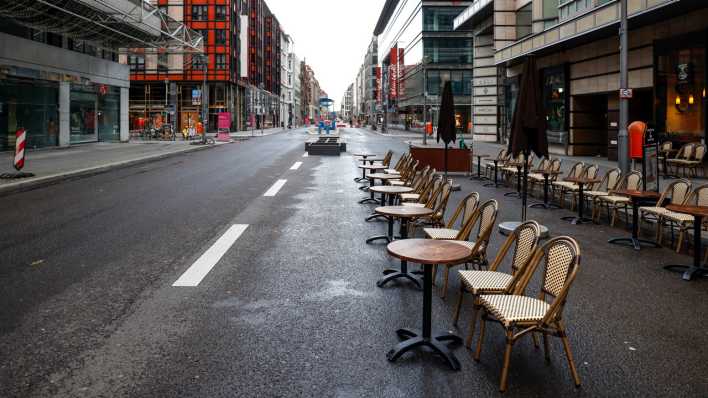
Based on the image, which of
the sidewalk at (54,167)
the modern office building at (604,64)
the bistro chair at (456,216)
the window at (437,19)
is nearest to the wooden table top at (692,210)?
the bistro chair at (456,216)

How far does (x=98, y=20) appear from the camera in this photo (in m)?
27.7

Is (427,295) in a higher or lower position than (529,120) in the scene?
lower

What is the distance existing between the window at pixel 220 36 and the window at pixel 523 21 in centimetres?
4568

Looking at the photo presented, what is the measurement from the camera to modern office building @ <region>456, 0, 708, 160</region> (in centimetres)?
1808

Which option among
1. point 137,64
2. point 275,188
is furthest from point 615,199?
point 137,64

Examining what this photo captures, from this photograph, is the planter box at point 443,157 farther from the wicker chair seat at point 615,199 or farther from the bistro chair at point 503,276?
the bistro chair at point 503,276

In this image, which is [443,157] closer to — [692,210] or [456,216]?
[692,210]

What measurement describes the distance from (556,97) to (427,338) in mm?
26755

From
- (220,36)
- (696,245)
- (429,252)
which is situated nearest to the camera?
(429,252)

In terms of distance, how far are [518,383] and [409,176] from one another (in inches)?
344

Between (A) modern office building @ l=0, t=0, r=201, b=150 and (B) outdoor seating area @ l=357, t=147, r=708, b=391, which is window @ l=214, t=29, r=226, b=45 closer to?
(A) modern office building @ l=0, t=0, r=201, b=150

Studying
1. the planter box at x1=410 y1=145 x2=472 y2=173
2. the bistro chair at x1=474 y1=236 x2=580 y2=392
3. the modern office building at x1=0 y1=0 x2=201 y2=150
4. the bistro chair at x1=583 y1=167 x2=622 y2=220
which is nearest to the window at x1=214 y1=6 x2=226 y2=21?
the modern office building at x1=0 y1=0 x2=201 y2=150

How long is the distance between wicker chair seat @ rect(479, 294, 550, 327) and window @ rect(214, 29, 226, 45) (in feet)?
239

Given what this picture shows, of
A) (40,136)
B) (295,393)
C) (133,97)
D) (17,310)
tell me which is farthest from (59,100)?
(133,97)
